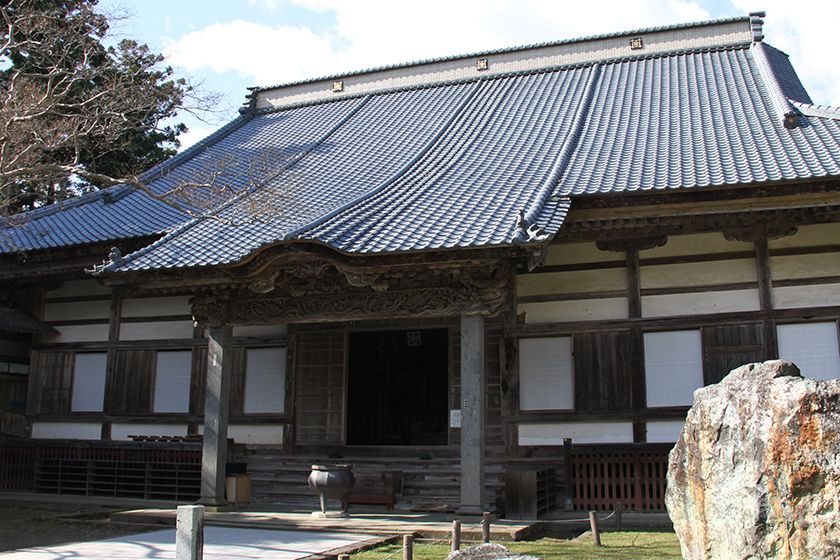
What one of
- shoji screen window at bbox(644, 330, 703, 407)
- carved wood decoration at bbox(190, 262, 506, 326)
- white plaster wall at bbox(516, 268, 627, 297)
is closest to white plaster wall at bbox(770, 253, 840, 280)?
shoji screen window at bbox(644, 330, 703, 407)

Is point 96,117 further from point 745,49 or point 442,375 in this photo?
point 745,49

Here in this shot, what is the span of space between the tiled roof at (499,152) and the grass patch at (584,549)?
11.4 ft

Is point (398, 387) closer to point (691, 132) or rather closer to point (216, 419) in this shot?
point (216, 419)

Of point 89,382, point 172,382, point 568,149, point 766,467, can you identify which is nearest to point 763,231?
point 568,149

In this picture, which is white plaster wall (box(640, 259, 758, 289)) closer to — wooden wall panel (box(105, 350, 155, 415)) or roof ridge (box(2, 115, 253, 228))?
wooden wall panel (box(105, 350, 155, 415))

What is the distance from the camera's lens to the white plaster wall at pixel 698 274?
1141cm

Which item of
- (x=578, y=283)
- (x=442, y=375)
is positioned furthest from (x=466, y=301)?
(x=442, y=375)

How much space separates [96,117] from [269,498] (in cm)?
629

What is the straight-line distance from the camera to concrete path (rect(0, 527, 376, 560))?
7.93 meters

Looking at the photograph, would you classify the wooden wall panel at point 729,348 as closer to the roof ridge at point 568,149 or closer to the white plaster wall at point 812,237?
the white plaster wall at point 812,237

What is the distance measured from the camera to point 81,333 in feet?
50.3

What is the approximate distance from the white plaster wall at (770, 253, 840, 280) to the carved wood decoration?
3963mm

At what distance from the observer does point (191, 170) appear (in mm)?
17172

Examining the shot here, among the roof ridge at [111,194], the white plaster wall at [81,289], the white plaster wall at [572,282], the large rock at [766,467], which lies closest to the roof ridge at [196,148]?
the roof ridge at [111,194]
